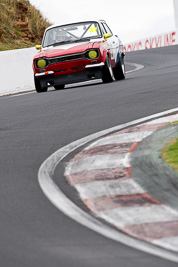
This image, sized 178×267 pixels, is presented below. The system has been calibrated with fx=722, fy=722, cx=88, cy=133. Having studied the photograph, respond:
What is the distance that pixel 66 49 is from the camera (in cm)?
1500

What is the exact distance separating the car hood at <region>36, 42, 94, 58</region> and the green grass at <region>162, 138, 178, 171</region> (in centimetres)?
837

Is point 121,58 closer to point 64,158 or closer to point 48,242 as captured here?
point 64,158

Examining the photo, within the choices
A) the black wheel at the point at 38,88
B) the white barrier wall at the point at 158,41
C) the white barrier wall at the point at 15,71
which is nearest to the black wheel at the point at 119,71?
the black wheel at the point at 38,88

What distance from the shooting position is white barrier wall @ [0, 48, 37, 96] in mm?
18547

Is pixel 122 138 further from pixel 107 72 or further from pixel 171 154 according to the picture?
pixel 107 72

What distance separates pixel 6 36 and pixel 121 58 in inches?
655

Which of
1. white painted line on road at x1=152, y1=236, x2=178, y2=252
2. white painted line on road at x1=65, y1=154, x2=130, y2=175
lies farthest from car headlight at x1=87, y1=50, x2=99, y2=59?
white painted line on road at x1=152, y1=236, x2=178, y2=252

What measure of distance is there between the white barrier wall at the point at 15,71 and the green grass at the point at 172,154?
1209cm

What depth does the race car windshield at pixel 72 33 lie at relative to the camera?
15578mm

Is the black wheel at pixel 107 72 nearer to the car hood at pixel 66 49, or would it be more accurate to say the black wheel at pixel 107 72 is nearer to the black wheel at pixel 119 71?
the car hood at pixel 66 49

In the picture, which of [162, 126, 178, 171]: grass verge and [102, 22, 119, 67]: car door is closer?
[162, 126, 178, 171]: grass verge

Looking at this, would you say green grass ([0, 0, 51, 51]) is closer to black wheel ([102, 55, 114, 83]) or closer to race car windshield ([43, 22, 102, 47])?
race car windshield ([43, 22, 102, 47])

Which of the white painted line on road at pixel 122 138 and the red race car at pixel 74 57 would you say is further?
the red race car at pixel 74 57

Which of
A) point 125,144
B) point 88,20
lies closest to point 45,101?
point 88,20
